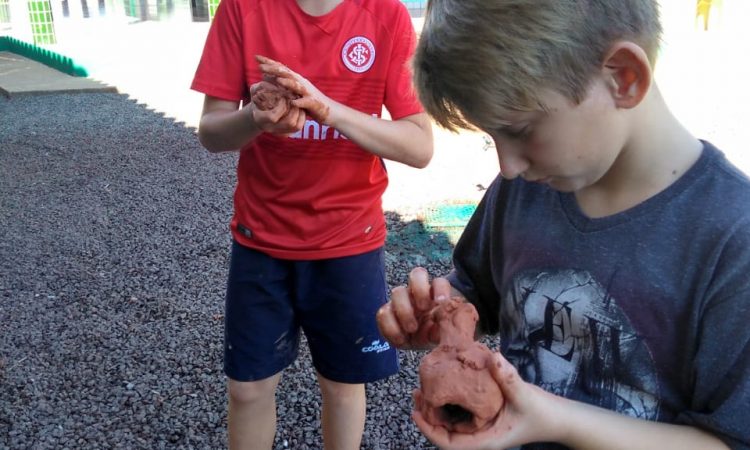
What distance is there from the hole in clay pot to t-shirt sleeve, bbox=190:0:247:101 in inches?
52.1

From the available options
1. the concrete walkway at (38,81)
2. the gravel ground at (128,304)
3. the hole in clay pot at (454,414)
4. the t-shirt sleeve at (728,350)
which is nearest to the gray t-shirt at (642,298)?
the t-shirt sleeve at (728,350)

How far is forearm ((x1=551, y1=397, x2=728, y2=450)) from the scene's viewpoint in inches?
45.8

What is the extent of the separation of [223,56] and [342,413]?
1.19 metres

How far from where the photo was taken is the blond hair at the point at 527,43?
1.13m

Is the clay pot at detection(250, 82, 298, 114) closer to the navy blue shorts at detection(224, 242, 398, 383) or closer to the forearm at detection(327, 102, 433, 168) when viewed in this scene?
the forearm at detection(327, 102, 433, 168)

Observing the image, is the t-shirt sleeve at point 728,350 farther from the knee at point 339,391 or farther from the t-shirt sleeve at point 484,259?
the knee at point 339,391

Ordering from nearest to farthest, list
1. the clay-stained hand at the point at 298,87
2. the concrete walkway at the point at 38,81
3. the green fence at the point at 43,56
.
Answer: the clay-stained hand at the point at 298,87 < the concrete walkway at the point at 38,81 < the green fence at the point at 43,56

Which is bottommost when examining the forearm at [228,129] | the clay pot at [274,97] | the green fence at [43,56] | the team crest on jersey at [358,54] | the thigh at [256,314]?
the green fence at [43,56]

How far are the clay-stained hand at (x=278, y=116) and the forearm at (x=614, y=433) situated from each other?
0.96 meters

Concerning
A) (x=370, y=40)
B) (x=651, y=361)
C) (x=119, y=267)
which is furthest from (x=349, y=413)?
(x=119, y=267)

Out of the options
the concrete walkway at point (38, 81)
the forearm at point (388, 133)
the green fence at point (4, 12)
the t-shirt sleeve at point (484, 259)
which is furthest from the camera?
the green fence at point (4, 12)

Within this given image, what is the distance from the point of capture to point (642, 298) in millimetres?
1243

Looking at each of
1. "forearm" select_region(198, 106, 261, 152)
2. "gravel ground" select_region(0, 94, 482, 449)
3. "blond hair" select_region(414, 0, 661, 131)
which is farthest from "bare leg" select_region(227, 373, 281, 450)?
"blond hair" select_region(414, 0, 661, 131)

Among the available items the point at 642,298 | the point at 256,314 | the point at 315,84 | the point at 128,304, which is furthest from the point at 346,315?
the point at 128,304
